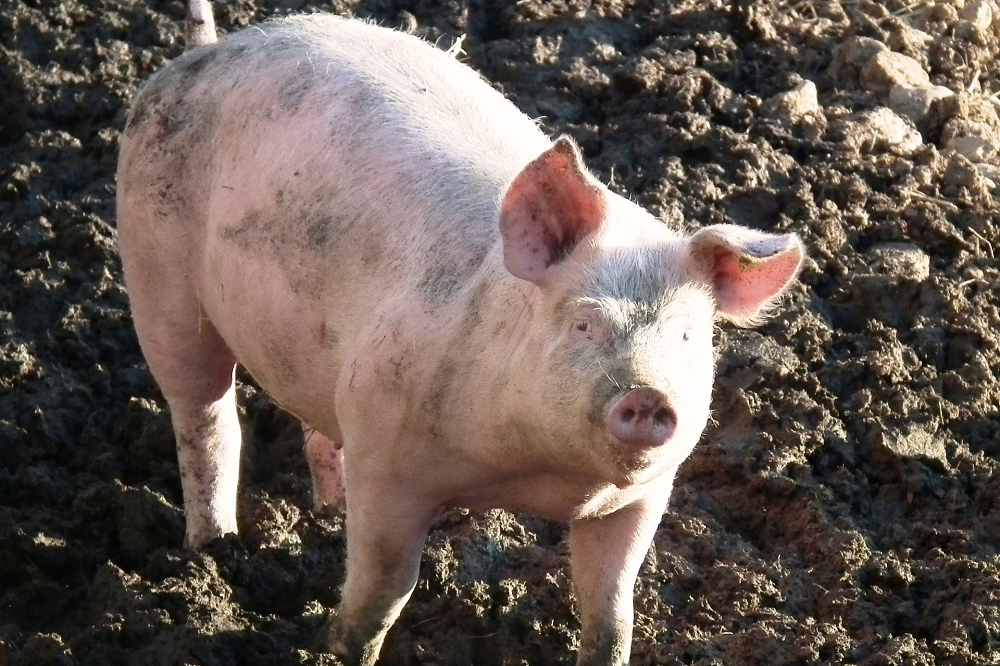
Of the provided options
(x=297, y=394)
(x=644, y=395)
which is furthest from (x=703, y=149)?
(x=644, y=395)

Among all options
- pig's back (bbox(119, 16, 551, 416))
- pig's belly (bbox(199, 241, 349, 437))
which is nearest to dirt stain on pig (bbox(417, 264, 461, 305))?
pig's back (bbox(119, 16, 551, 416))

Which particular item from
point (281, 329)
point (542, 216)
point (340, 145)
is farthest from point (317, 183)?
point (542, 216)

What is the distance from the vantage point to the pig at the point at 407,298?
371cm

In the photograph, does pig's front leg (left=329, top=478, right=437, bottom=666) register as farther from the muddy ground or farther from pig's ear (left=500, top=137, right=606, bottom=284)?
pig's ear (left=500, top=137, right=606, bottom=284)

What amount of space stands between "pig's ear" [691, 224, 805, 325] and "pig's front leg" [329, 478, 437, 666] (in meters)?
0.99

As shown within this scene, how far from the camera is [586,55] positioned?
7.67 meters

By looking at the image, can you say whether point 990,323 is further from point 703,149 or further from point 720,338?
point 703,149

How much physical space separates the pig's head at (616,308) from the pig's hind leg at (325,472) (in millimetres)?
1833

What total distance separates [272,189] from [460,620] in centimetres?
145

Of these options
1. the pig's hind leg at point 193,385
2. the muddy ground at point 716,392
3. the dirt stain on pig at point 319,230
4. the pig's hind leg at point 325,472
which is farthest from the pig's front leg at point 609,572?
the pig's hind leg at point 193,385

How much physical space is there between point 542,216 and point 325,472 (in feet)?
6.57

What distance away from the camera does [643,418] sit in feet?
11.1

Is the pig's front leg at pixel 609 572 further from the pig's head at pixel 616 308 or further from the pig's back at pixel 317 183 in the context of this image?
the pig's back at pixel 317 183

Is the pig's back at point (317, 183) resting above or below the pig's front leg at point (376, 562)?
above
